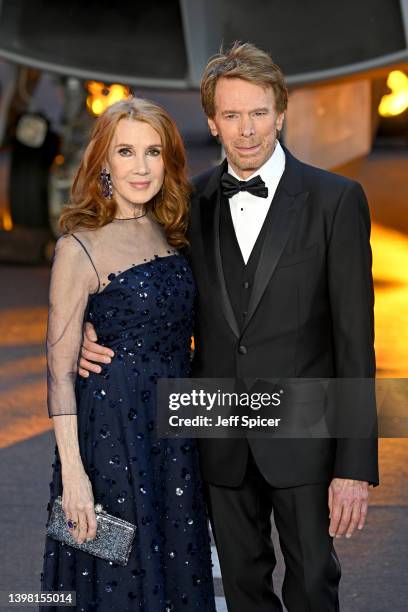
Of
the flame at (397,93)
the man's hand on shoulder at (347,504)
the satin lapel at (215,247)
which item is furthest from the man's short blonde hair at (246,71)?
the flame at (397,93)

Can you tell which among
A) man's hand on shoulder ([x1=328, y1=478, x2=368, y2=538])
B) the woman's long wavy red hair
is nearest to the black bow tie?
the woman's long wavy red hair

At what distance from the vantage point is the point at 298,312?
11.0 feet

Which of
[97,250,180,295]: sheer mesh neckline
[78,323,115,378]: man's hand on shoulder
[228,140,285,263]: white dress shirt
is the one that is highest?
[228,140,285,263]: white dress shirt

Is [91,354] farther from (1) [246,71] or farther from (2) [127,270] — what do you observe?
(1) [246,71]

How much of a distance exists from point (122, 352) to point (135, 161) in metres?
0.47

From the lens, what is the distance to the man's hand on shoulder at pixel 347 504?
3.29 m

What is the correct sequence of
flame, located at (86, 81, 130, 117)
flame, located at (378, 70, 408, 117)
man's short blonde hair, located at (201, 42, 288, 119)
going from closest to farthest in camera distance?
man's short blonde hair, located at (201, 42, 288, 119)
flame, located at (86, 81, 130, 117)
flame, located at (378, 70, 408, 117)

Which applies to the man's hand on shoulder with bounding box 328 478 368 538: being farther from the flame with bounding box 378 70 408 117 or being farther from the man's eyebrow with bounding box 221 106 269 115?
the flame with bounding box 378 70 408 117

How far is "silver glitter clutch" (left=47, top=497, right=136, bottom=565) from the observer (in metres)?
3.28

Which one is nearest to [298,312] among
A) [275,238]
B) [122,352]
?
[275,238]

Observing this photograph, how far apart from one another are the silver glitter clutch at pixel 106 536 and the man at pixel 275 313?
29 centimetres

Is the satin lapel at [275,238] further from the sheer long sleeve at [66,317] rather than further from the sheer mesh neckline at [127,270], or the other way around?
the sheer long sleeve at [66,317]

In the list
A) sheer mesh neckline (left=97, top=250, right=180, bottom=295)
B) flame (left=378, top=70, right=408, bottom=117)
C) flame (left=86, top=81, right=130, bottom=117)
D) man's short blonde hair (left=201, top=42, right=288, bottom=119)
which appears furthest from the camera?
flame (left=378, top=70, right=408, bottom=117)

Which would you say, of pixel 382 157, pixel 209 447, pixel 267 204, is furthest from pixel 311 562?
pixel 382 157
